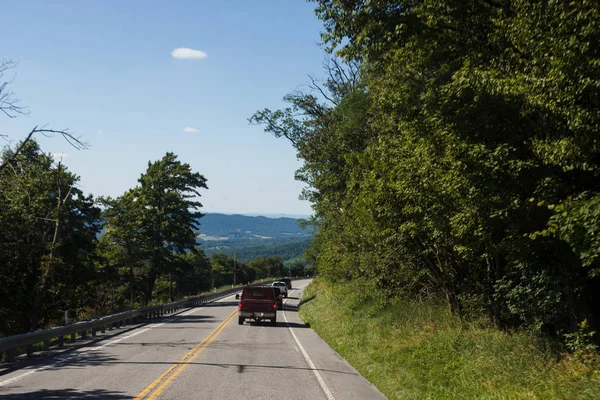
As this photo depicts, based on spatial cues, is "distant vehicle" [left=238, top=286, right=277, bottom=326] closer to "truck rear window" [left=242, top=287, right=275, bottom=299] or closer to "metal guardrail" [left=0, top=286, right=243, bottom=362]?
"truck rear window" [left=242, top=287, right=275, bottom=299]

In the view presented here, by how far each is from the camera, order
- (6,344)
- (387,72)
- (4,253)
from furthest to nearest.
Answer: (4,253) → (387,72) → (6,344)

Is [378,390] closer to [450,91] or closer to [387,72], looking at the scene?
[450,91]

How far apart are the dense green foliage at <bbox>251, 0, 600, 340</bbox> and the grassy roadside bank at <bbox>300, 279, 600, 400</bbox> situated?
135 cm

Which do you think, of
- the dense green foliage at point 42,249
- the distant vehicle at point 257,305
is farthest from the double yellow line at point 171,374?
the dense green foliage at point 42,249

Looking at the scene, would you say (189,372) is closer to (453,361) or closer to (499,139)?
(453,361)

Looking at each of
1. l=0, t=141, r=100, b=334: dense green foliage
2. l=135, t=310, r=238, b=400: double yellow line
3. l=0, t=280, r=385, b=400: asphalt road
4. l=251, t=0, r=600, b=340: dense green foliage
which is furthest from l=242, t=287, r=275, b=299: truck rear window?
l=251, t=0, r=600, b=340: dense green foliage

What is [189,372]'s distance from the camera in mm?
11469

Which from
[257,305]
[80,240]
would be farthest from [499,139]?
[80,240]

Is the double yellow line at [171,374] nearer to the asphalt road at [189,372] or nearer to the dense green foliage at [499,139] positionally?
the asphalt road at [189,372]

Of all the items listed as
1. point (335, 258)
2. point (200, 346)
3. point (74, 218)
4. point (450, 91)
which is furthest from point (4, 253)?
point (450, 91)

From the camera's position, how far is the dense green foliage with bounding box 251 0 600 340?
7.60 meters

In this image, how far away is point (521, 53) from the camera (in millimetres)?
8969

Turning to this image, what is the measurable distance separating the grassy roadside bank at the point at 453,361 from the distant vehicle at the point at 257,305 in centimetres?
667

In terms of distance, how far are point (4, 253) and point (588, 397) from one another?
27539 mm
